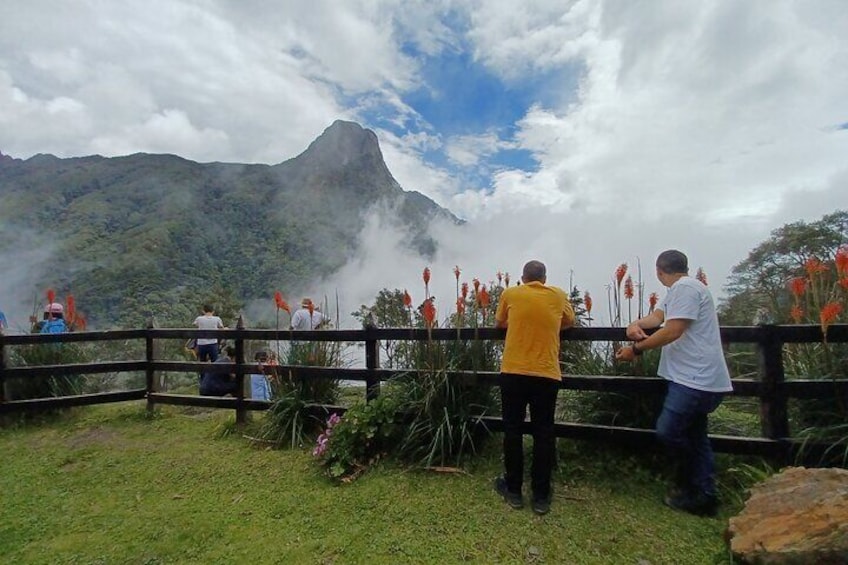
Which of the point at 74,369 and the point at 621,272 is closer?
the point at 621,272

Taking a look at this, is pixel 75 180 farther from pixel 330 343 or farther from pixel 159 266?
pixel 330 343

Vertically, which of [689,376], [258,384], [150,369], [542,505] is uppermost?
[689,376]

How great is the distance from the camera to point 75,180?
81.2 m

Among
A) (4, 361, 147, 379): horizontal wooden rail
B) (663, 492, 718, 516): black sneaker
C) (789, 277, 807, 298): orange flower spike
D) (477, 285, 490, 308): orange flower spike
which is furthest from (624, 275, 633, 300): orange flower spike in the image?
(4, 361, 147, 379): horizontal wooden rail

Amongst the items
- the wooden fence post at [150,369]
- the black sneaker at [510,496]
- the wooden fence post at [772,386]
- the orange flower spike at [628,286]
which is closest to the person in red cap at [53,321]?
the wooden fence post at [150,369]

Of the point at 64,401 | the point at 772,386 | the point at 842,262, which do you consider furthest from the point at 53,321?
the point at 842,262

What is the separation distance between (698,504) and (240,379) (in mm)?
4997

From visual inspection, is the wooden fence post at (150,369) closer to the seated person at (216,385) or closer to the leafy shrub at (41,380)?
the seated person at (216,385)

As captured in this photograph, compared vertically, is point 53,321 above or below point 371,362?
above

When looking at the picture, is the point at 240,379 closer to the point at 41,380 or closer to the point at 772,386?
the point at 41,380

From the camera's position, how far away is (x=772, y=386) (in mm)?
3395

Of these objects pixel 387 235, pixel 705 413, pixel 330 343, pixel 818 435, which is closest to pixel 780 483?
pixel 705 413

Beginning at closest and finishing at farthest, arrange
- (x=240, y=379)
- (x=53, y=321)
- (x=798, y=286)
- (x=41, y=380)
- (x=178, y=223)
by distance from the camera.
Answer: (x=798, y=286) < (x=240, y=379) < (x=41, y=380) < (x=53, y=321) < (x=178, y=223)

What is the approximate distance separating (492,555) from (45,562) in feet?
10.2
